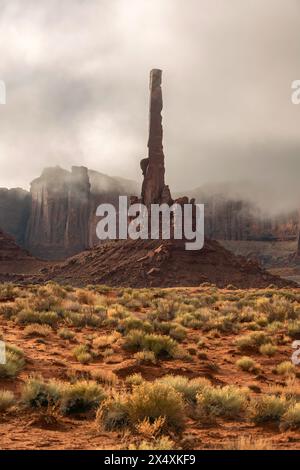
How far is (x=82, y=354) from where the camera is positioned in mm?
13914

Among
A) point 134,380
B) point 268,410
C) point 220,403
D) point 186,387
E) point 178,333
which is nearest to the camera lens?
point 268,410

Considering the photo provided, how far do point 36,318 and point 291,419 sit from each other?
13526 millimetres

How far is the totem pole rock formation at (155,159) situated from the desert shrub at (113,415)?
242ft

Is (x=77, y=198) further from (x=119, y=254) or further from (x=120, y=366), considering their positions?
(x=120, y=366)

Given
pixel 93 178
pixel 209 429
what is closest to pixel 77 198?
pixel 93 178

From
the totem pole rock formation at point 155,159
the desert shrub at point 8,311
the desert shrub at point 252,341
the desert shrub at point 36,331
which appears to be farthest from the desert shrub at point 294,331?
the totem pole rock formation at point 155,159

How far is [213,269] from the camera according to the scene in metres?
68.6

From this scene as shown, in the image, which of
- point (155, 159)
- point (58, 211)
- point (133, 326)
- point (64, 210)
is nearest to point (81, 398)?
point (133, 326)

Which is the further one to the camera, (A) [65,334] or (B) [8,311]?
(B) [8,311]

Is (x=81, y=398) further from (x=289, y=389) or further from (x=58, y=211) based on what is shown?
(x=58, y=211)
